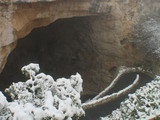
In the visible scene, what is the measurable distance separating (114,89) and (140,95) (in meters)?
1.25

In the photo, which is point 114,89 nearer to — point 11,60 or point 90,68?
point 90,68


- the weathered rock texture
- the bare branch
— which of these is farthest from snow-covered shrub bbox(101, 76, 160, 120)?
the weathered rock texture

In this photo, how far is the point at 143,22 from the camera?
8898 mm

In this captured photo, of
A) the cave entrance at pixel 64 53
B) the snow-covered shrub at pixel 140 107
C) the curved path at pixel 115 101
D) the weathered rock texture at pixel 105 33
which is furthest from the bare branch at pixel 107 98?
the cave entrance at pixel 64 53

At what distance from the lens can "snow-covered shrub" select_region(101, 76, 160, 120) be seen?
5531mm

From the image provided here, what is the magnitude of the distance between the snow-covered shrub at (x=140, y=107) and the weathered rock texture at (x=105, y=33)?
2.36 m

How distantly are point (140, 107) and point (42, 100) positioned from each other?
11.8 ft

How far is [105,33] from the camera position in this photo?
8.81 meters

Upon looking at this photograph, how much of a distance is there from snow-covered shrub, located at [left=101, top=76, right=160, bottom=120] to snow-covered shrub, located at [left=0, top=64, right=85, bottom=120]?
2717mm

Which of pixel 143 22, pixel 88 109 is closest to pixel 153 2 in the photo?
pixel 143 22

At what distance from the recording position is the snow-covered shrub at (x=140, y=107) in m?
5.53

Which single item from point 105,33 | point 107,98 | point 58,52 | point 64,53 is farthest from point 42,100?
point 58,52

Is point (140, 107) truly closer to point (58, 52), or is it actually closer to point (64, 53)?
point (64, 53)

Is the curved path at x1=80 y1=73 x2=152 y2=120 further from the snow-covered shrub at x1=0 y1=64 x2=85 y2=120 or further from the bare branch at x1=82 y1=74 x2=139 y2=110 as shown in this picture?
the snow-covered shrub at x1=0 y1=64 x2=85 y2=120
